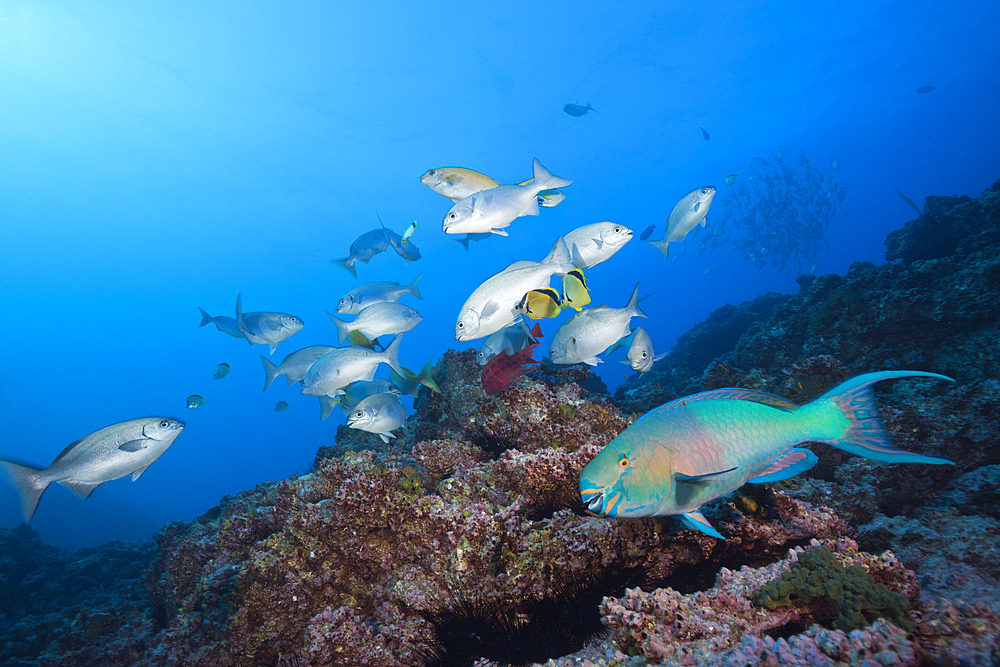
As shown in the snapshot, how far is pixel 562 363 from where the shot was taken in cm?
421

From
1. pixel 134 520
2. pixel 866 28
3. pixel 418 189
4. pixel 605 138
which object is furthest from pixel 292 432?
pixel 866 28

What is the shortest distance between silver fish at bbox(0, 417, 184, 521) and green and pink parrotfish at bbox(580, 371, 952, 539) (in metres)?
4.18

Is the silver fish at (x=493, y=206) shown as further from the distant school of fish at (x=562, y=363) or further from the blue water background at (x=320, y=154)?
the blue water background at (x=320, y=154)

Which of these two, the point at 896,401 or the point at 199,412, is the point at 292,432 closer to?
the point at 199,412

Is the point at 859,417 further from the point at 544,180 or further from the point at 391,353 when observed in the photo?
the point at 391,353

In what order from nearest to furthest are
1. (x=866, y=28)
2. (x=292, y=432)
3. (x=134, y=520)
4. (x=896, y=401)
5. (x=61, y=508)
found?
(x=896, y=401)
(x=61, y=508)
(x=134, y=520)
(x=866, y=28)
(x=292, y=432)

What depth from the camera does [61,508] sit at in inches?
1136

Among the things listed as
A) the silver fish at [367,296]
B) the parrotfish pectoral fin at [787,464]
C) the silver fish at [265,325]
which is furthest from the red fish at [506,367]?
the silver fish at [265,325]

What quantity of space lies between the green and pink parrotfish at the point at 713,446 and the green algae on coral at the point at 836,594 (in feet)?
2.04

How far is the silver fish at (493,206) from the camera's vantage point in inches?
133

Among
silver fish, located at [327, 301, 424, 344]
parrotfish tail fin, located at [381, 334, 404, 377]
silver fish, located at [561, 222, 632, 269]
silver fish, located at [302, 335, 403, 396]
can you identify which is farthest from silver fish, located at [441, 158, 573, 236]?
silver fish, located at [302, 335, 403, 396]

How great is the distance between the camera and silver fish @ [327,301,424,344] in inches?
197

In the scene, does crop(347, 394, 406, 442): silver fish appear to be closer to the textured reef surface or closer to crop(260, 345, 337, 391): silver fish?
the textured reef surface

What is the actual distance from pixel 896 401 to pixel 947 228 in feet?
27.8
